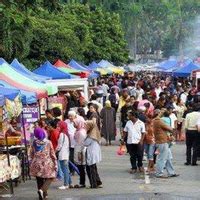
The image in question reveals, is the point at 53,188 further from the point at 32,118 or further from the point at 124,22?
the point at 124,22

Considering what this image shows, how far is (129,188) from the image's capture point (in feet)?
48.4

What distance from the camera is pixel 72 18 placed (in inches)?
1829

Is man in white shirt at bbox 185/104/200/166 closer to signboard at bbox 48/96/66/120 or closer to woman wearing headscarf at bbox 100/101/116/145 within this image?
woman wearing headscarf at bbox 100/101/116/145

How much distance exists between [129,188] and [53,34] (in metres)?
20.2

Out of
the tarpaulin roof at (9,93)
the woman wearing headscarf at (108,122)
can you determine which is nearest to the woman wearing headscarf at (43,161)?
the tarpaulin roof at (9,93)

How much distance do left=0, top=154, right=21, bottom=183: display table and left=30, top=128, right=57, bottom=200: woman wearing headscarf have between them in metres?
0.70

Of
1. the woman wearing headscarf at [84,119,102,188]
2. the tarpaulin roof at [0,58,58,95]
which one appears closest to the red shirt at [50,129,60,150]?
the woman wearing headscarf at [84,119,102,188]

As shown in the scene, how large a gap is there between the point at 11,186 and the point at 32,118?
323cm

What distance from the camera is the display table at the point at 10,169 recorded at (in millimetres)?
13625

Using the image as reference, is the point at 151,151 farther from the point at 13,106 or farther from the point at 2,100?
the point at 2,100

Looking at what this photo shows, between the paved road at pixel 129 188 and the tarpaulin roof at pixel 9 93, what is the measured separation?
75.8 inches

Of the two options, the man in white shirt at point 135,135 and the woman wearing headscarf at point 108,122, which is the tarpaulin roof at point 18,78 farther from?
the woman wearing headscarf at point 108,122

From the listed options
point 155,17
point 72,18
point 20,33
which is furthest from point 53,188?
point 155,17

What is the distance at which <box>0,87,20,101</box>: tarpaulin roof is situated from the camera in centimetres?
1390
